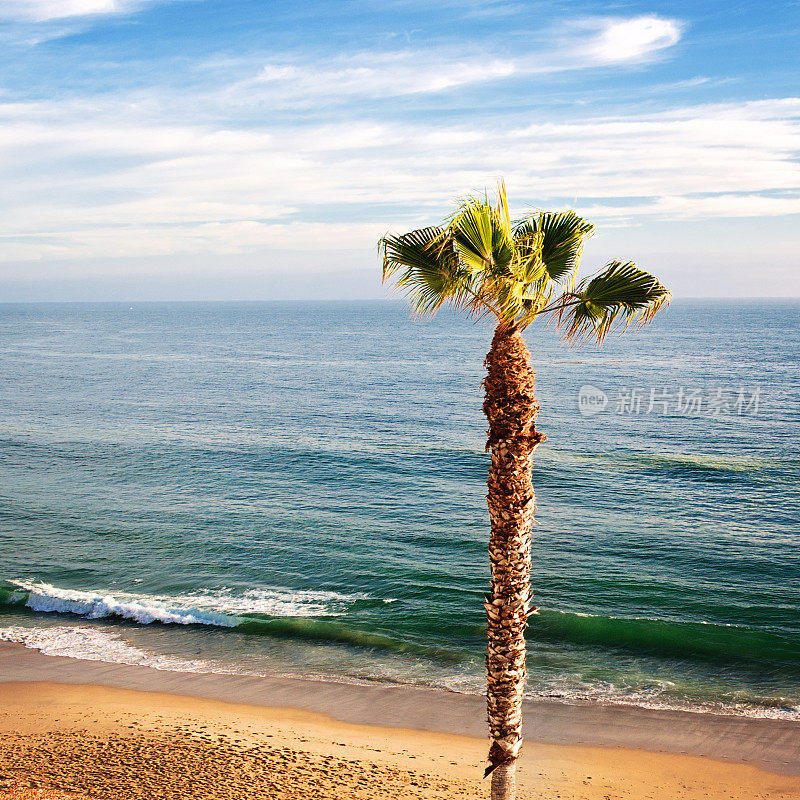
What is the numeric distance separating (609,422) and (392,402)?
768 inches

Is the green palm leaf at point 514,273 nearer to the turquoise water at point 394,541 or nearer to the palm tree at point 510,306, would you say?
the palm tree at point 510,306

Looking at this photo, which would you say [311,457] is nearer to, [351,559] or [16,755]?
[351,559]

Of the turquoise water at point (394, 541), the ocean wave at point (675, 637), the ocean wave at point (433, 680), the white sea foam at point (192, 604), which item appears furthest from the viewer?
the white sea foam at point (192, 604)

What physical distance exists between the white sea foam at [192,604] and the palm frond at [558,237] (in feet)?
63.5

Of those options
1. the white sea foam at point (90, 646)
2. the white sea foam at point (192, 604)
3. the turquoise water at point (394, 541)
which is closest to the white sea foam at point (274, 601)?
the white sea foam at point (192, 604)

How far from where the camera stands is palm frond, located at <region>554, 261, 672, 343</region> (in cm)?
951

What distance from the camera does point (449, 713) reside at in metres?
19.9

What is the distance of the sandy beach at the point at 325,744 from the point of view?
49.8ft

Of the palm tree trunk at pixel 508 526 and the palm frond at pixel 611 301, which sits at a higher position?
the palm frond at pixel 611 301

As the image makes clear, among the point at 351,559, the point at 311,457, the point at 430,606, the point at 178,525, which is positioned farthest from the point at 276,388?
the point at 430,606

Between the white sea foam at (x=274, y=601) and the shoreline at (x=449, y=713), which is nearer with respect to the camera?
the shoreline at (x=449, y=713)

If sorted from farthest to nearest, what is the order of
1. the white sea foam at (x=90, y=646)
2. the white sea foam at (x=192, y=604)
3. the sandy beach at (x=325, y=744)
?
the white sea foam at (x=192, y=604), the white sea foam at (x=90, y=646), the sandy beach at (x=325, y=744)

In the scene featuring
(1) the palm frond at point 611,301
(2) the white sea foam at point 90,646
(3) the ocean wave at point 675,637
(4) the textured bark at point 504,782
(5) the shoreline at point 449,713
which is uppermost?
(1) the palm frond at point 611,301

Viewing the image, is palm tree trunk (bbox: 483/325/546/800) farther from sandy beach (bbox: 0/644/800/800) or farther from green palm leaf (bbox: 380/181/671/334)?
sandy beach (bbox: 0/644/800/800)
